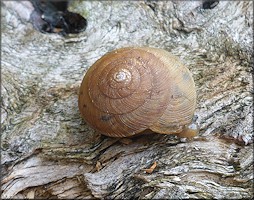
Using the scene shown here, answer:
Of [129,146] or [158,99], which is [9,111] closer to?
[129,146]

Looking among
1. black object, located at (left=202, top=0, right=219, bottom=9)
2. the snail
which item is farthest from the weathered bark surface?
the snail

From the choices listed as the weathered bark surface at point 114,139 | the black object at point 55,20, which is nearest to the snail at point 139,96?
the weathered bark surface at point 114,139

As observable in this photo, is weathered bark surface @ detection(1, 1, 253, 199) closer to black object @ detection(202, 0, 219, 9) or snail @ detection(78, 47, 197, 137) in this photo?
black object @ detection(202, 0, 219, 9)

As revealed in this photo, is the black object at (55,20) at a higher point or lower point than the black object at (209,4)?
higher

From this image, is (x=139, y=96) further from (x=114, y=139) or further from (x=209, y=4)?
(x=209, y=4)

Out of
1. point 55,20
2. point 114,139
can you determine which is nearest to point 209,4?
A: point 55,20

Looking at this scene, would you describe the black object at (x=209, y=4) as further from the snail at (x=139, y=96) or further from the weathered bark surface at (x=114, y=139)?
the snail at (x=139, y=96)
